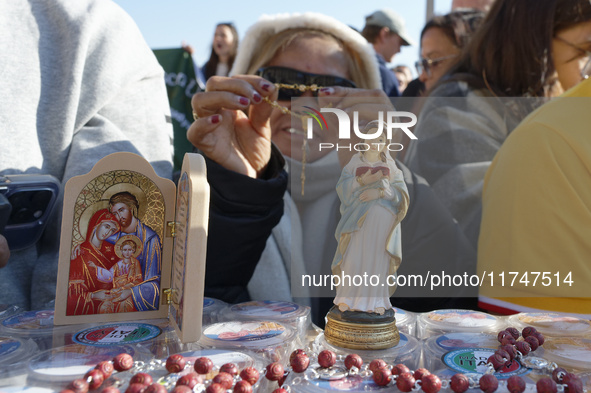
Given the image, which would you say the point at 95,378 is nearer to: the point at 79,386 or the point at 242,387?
the point at 79,386

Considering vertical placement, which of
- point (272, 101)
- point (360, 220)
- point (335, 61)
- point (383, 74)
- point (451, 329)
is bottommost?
point (451, 329)

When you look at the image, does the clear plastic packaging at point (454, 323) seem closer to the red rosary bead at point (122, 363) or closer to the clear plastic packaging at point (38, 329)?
the red rosary bead at point (122, 363)

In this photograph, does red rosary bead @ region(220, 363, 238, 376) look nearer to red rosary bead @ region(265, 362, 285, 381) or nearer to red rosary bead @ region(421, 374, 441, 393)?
red rosary bead @ region(265, 362, 285, 381)

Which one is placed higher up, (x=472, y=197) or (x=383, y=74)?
(x=383, y=74)

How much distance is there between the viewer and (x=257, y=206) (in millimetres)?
1318

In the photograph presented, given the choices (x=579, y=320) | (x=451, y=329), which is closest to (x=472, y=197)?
(x=579, y=320)

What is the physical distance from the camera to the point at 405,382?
69 centimetres

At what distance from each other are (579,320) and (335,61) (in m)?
1.15

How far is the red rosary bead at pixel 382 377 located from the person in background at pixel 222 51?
9.36 ft

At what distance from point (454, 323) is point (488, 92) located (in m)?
1.16

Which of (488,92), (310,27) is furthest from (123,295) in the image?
(488,92)

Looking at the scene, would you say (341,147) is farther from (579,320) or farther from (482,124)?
(482,124)

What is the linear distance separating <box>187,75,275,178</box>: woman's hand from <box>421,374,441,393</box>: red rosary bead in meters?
0.85

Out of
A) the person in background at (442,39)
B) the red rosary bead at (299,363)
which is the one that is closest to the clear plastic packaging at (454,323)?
the red rosary bead at (299,363)
